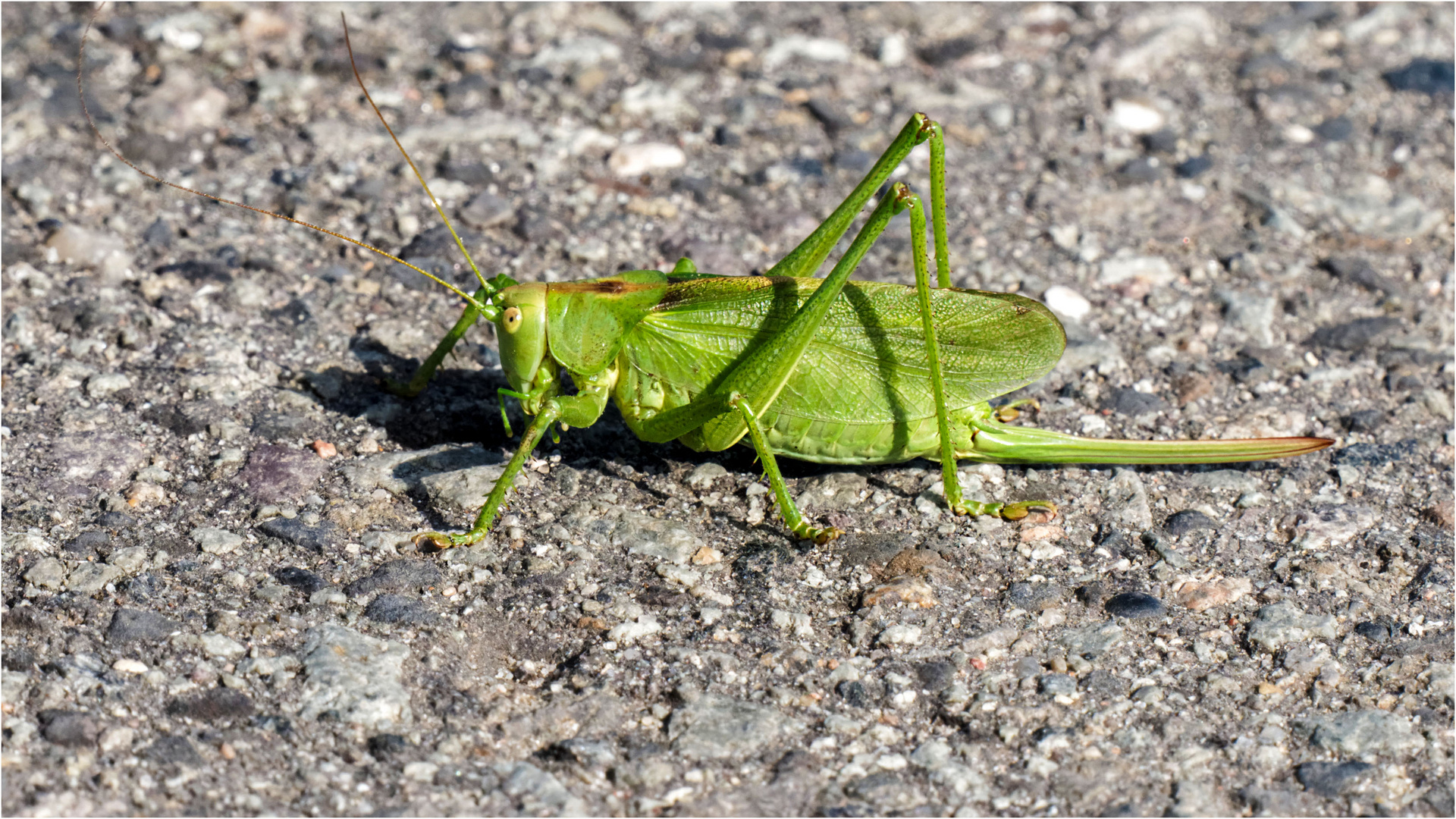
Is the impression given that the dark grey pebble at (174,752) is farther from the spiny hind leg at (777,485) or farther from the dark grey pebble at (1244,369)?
the dark grey pebble at (1244,369)

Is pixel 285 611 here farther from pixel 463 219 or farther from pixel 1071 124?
pixel 1071 124

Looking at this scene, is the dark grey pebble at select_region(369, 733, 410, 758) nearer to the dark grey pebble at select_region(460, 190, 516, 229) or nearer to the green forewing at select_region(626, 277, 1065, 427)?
the green forewing at select_region(626, 277, 1065, 427)

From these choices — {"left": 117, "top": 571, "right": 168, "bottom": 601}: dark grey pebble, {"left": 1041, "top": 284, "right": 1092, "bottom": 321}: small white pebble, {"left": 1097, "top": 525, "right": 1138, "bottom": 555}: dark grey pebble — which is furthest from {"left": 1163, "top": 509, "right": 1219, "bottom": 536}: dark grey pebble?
{"left": 117, "top": 571, "right": 168, "bottom": 601}: dark grey pebble

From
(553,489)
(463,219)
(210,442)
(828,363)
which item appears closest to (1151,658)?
(828,363)

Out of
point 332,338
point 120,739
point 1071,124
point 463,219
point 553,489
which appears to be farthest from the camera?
point 1071,124

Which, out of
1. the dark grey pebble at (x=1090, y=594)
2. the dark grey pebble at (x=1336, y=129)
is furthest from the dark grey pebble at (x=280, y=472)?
the dark grey pebble at (x=1336, y=129)

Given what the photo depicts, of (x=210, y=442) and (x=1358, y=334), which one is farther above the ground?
(x=1358, y=334)
